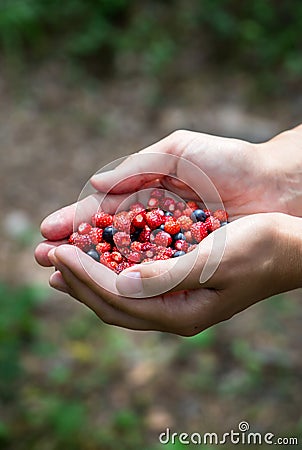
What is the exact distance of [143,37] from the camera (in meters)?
3.34

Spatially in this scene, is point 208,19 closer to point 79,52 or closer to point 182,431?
point 79,52

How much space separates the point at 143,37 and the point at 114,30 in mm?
166

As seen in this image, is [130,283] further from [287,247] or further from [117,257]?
[287,247]

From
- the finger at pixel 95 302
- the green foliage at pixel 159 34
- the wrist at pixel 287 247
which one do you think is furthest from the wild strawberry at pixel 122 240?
the green foliage at pixel 159 34

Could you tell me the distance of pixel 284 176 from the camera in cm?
143

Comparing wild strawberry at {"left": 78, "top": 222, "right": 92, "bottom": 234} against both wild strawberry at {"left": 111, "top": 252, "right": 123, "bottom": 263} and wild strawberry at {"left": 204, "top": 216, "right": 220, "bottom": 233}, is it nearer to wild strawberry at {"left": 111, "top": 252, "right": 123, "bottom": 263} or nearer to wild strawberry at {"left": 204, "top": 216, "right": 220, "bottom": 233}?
wild strawberry at {"left": 111, "top": 252, "right": 123, "bottom": 263}

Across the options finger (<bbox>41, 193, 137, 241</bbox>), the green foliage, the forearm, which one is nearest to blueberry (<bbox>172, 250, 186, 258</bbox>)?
finger (<bbox>41, 193, 137, 241</bbox>)

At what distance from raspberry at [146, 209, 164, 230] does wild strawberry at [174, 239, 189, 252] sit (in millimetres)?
60

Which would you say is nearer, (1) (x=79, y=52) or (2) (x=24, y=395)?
(2) (x=24, y=395)

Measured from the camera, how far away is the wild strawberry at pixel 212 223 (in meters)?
1.24

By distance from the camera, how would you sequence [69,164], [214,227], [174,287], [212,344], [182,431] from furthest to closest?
[69,164]
[212,344]
[182,431]
[214,227]
[174,287]

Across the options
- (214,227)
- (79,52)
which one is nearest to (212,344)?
(214,227)

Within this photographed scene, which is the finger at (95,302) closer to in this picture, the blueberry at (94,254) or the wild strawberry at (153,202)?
the blueberry at (94,254)

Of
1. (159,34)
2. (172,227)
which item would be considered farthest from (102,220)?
(159,34)
